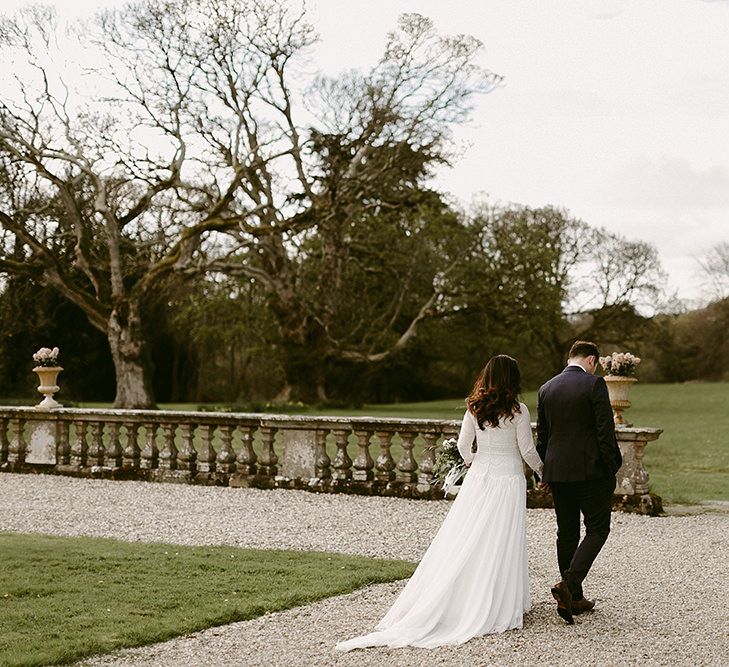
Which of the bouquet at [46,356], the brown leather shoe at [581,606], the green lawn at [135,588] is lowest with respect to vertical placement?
the green lawn at [135,588]

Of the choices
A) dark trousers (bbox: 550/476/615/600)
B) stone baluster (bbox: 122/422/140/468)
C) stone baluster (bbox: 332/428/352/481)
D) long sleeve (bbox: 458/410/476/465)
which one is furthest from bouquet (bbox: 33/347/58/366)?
dark trousers (bbox: 550/476/615/600)

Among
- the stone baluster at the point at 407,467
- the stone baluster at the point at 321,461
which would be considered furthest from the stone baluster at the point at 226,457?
the stone baluster at the point at 407,467

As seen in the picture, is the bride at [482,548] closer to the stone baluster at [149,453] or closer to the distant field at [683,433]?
the distant field at [683,433]

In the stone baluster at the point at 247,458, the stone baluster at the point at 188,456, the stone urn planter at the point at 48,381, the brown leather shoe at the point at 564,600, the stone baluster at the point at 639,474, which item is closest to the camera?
the brown leather shoe at the point at 564,600

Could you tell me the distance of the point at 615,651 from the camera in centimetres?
545

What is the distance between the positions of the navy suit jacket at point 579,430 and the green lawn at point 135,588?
5.82 ft

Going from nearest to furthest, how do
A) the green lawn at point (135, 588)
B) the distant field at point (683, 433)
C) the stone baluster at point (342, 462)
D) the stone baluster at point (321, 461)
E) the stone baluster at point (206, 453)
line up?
the green lawn at point (135, 588) → the stone baluster at point (342, 462) → the stone baluster at point (321, 461) → the stone baluster at point (206, 453) → the distant field at point (683, 433)

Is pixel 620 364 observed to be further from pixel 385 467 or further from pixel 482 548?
pixel 482 548

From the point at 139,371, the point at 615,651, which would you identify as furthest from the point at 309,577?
the point at 139,371

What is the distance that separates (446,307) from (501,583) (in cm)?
3344

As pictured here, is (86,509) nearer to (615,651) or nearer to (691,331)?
(615,651)

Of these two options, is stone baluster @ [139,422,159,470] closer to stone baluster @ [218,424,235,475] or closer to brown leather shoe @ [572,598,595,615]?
stone baluster @ [218,424,235,475]

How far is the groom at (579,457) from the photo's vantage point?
6.23m

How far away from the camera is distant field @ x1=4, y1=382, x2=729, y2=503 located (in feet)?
47.2
